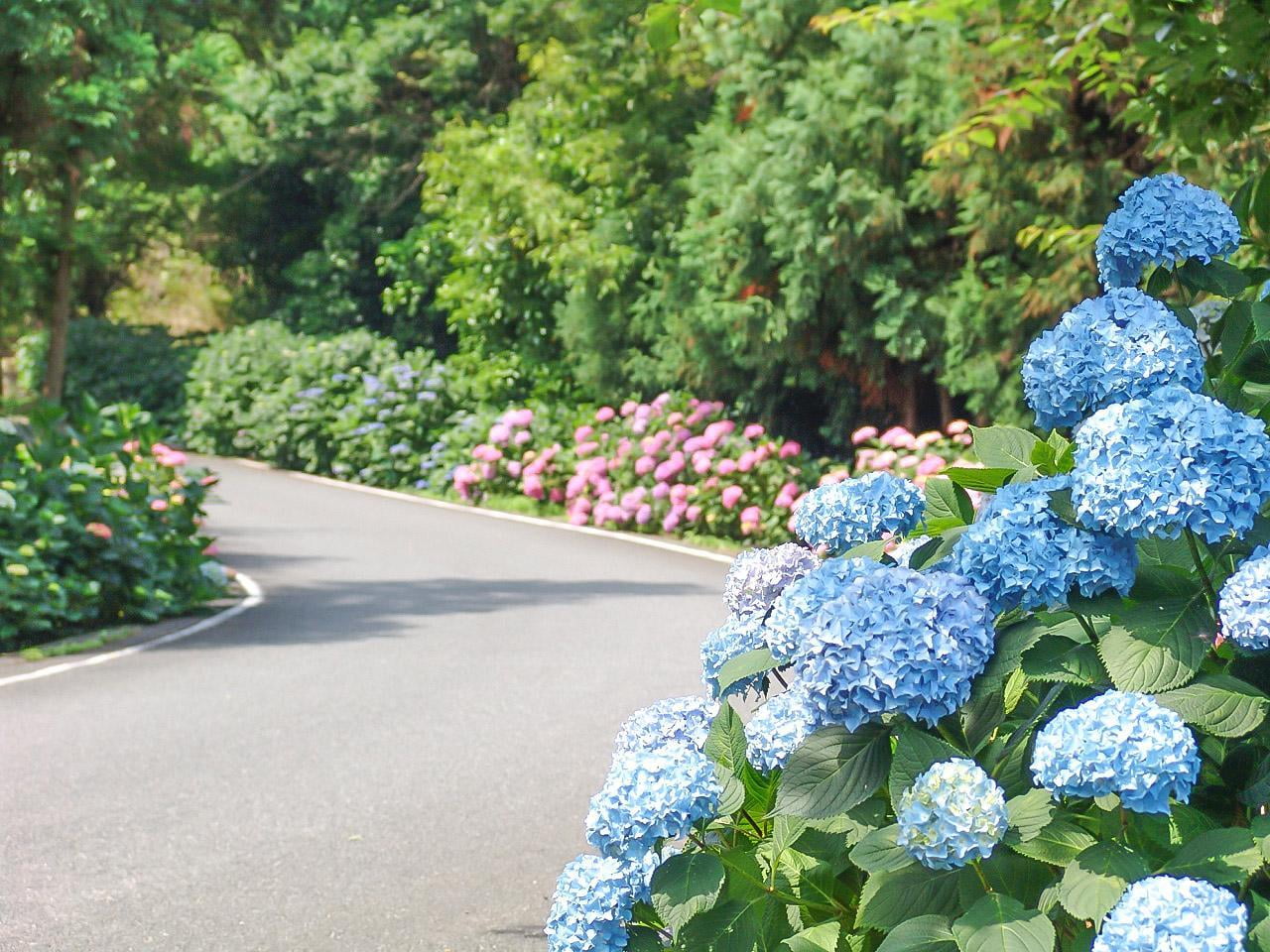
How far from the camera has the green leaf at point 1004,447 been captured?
264cm

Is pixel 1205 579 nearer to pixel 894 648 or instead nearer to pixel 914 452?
pixel 894 648

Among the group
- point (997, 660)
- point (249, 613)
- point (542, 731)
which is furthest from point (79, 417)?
point (997, 660)

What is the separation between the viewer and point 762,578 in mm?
3049

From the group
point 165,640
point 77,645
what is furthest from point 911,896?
point 165,640

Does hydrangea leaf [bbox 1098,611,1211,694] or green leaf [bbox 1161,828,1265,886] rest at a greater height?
hydrangea leaf [bbox 1098,611,1211,694]

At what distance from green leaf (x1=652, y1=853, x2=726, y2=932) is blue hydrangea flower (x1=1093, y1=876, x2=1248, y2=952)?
0.69 m

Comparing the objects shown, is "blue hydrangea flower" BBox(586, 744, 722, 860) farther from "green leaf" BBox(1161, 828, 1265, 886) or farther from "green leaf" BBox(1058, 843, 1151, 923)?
"green leaf" BBox(1161, 828, 1265, 886)

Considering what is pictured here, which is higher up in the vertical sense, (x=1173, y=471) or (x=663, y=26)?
(x=663, y=26)

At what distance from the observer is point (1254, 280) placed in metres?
3.07

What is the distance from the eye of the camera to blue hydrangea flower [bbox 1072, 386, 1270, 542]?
2.12 m

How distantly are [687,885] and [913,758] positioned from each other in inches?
17.7

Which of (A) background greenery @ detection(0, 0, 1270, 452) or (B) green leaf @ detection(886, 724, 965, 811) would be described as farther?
(A) background greenery @ detection(0, 0, 1270, 452)

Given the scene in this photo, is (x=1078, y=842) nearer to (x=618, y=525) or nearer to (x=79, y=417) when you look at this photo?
(x=79, y=417)

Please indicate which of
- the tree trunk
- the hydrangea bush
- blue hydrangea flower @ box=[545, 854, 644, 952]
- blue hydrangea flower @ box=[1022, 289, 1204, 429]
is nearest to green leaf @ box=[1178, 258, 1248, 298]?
the hydrangea bush
